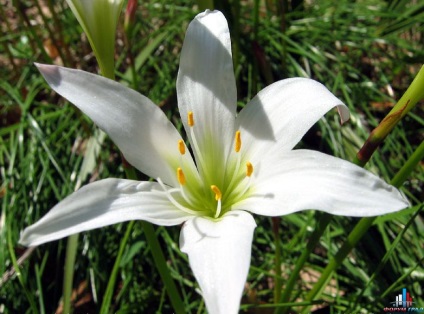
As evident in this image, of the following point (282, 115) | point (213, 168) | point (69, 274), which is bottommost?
point (69, 274)

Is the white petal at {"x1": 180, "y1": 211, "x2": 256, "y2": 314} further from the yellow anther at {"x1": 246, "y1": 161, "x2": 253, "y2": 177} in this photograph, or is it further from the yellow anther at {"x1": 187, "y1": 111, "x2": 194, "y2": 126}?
the yellow anther at {"x1": 187, "y1": 111, "x2": 194, "y2": 126}

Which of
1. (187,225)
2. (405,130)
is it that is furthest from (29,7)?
(187,225)

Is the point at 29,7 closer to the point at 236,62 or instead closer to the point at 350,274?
the point at 236,62

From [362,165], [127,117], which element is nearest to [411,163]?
[362,165]
